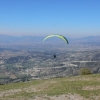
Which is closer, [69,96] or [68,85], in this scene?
[69,96]

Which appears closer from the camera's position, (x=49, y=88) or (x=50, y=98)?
(x=50, y=98)

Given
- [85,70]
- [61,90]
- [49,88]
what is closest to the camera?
[61,90]

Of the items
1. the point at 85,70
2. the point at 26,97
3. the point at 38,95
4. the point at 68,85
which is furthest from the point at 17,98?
the point at 85,70

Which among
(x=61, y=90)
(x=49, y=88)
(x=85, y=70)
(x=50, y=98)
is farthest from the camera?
(x=85, y=70)

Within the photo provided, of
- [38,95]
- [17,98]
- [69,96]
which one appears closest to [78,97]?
[69,96]

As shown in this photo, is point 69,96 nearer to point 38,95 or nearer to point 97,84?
point 38,95

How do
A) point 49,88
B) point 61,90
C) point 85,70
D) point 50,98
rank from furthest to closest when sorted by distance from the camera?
point 85,70, point 49,88, point 61,90, point 50,98

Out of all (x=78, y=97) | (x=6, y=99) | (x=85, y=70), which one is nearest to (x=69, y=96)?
(x=78, y=97)

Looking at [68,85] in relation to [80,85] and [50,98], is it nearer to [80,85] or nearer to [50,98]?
[80,85]
